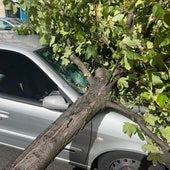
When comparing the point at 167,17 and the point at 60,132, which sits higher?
the point at 167,17

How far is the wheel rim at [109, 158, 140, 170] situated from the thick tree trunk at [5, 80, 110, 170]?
3.49 ft

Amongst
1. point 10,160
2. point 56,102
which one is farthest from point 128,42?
point 10,160

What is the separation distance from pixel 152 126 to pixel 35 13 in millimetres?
1621

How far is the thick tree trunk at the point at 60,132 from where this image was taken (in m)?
2.17

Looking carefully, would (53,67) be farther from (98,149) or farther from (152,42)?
(152,42)

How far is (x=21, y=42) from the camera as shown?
13.8ft

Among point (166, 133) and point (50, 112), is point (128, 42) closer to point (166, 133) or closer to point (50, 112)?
point (166, 133)

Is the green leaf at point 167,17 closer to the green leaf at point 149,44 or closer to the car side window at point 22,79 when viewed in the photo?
the green leaf at point 149,44

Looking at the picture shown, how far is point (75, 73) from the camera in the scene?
13.1 ft

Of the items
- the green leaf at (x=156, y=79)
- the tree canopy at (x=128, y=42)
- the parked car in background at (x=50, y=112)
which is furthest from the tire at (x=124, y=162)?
the green leaf at (x=156, y=79)

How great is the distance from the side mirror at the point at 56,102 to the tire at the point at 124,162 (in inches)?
24.4

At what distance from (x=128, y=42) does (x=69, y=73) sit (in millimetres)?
1579

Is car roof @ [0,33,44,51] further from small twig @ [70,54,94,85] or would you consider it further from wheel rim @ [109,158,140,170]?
wheel rim @ [109,158,140,170]

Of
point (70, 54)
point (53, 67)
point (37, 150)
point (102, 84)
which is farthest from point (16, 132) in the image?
point (37, 150)
